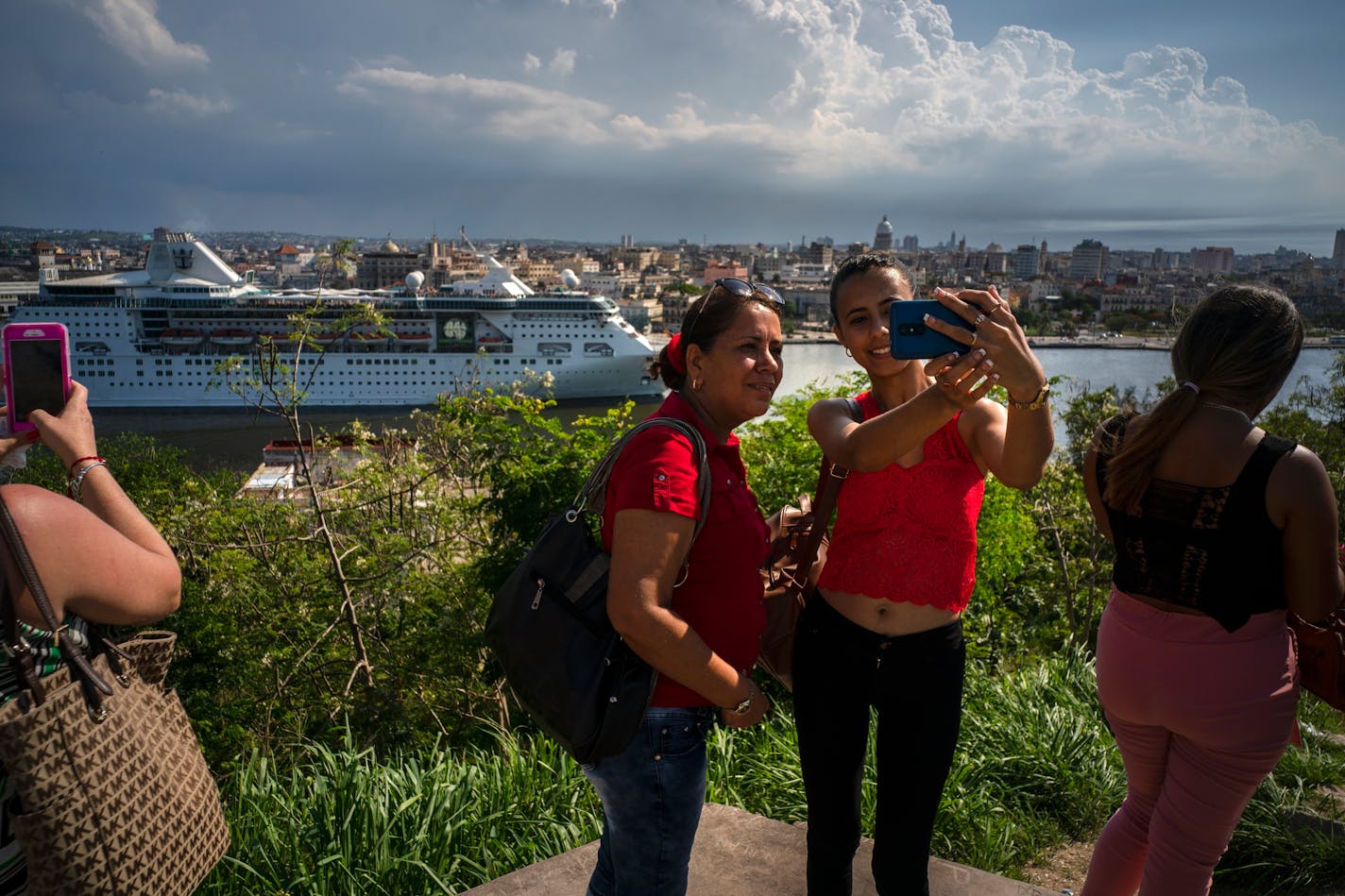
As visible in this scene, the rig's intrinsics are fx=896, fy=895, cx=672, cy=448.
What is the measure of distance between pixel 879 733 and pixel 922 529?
37 cm

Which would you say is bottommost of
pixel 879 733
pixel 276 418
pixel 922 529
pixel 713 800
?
pixel 276 418

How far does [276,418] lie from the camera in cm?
2628

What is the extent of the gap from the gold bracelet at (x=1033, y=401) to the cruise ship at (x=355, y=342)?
92.7 feet

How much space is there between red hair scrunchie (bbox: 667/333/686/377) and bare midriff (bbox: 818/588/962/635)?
510 mm

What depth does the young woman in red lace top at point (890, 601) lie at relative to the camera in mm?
1533

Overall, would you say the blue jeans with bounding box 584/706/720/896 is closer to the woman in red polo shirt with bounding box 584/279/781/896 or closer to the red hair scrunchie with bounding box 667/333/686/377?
the woman in red polo shirt with bounding box 584/279/781/896

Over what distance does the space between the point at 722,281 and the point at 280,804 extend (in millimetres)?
1840

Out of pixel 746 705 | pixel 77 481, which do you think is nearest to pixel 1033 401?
pixel 746 705

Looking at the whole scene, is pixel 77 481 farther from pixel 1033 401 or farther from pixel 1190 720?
pixel 1190 720

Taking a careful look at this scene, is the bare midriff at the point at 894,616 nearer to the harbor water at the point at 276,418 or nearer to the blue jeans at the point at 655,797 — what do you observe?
the blue jeans at the point at 655,797

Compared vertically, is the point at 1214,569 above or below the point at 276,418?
above

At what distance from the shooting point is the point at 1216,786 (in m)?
1.43

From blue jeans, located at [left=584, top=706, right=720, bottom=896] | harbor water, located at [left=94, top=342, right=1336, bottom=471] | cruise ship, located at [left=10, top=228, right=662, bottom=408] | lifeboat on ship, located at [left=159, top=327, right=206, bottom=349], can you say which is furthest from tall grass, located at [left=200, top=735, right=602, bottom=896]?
lifeboat on ship, located at [left=159, top=327, right=206, bottom=349]

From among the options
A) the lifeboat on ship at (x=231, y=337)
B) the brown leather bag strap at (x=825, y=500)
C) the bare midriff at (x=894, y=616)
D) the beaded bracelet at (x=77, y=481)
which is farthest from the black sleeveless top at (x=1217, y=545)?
the lifeboat on ship at (x=231, y=337)
